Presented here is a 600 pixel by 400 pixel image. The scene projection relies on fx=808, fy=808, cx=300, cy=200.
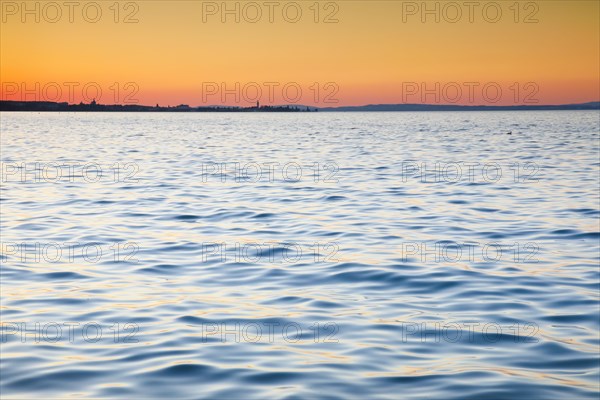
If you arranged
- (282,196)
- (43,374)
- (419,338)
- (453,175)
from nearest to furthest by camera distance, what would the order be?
(43,374), (419,338), (282,196), (453,175)

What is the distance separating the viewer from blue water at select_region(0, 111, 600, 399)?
759cm

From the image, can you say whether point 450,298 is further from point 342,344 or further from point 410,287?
point 342,344

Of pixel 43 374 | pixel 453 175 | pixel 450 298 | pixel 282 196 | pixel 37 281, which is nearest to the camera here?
pixel 43 374

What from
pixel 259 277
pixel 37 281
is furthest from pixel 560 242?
pixel 37 281

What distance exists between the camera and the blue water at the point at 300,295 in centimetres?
759

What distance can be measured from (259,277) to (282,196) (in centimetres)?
1179

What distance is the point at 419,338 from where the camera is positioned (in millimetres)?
8875

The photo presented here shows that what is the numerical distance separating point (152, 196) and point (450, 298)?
14.8 m

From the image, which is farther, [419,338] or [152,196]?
[152,196]

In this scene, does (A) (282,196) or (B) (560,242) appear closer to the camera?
(B) (560,242)

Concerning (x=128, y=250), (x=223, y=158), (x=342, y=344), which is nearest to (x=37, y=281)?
(x=128, y=250)

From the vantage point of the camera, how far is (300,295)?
36.1 ft

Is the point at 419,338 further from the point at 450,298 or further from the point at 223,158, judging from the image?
the point at 223,158

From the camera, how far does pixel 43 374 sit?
7598mm
